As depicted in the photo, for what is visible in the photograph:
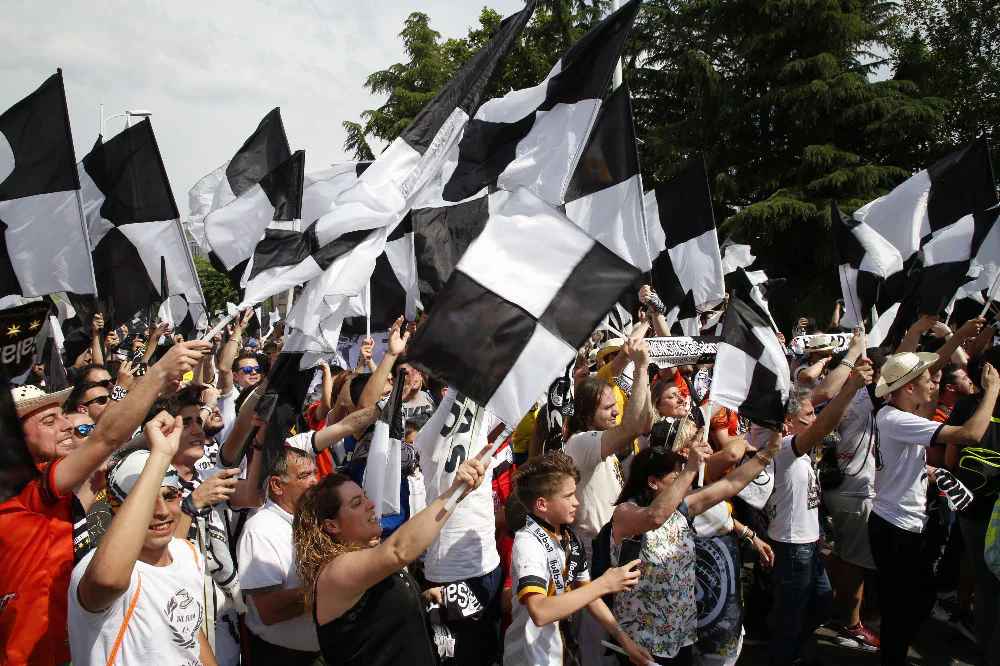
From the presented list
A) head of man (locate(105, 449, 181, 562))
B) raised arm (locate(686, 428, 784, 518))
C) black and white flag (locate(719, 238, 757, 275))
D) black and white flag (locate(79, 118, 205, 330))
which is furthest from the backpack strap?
black and white flag (locate(719, 238, 757, 275))

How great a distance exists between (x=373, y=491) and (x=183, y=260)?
3.45 meters

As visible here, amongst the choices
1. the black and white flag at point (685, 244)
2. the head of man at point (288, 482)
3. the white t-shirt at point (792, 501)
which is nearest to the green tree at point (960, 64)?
the black and white flag at point (685, 244)

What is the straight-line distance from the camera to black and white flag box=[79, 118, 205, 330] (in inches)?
240

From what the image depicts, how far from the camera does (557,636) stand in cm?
341

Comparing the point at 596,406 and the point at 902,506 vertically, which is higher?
the point at 596,406

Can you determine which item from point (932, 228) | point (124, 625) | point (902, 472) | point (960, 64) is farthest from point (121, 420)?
point (960, 64)

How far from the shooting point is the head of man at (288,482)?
3.63m

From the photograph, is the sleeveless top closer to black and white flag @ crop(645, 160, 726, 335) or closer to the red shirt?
the red shirt

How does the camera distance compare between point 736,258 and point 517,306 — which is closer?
point 517,306

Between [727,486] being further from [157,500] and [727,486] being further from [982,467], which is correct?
[157,500]

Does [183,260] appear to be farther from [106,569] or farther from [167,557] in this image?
[106,569]

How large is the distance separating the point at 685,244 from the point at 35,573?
5.78 m

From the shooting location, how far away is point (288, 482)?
11.9 ft

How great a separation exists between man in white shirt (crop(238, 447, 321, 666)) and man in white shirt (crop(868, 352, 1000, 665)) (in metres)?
3.59
